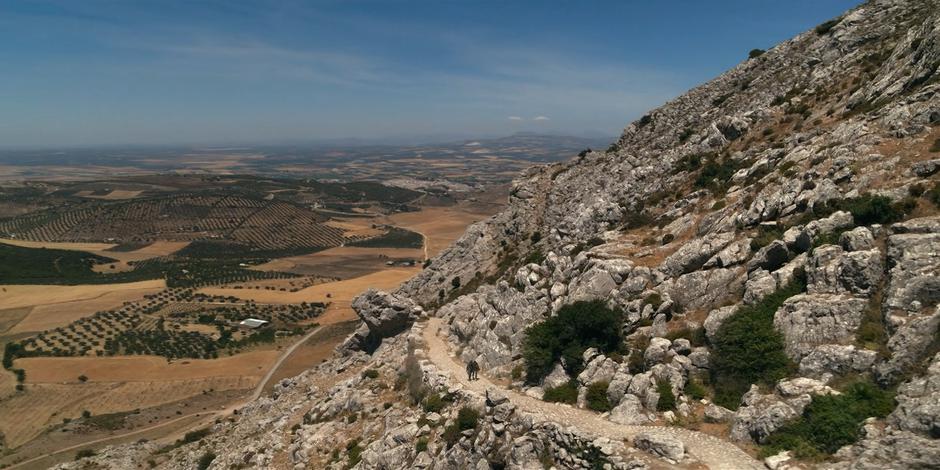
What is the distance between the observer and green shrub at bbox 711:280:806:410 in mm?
20766

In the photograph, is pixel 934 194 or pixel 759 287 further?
pixel 759 287

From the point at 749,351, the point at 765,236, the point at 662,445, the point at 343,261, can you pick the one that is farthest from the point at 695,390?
the point at 343,261

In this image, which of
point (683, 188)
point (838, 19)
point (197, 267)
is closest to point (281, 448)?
point (683, 188)

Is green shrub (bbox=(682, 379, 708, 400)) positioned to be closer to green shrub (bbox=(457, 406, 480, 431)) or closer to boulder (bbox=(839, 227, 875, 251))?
boulder (bbox=(839, 227, 875, 251))

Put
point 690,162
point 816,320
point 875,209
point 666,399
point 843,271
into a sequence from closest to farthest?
point 816,320 < point 843,271 < point 666,399 < point 875,209 < point 690,162

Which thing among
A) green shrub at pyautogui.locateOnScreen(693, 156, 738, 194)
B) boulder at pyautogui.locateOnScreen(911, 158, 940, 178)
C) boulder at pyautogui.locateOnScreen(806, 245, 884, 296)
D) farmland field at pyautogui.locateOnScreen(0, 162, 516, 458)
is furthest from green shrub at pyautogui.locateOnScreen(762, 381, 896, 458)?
farmland field at pyautogui.locateOnScreen(0, 162, 516, 458)

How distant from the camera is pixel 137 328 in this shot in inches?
3777

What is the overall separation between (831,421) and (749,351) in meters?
4.32

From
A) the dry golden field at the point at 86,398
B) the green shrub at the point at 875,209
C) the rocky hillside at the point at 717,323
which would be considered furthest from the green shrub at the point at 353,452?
the dry golden field at the point at 86,398

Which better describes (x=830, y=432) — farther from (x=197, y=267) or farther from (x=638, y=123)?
(x=197, y=267)

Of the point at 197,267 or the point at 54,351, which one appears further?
the point at 197,267

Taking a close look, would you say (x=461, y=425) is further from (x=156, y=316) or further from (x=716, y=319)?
(x=156, y=316)

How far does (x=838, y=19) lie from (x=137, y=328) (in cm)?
11718

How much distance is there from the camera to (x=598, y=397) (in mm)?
24016
